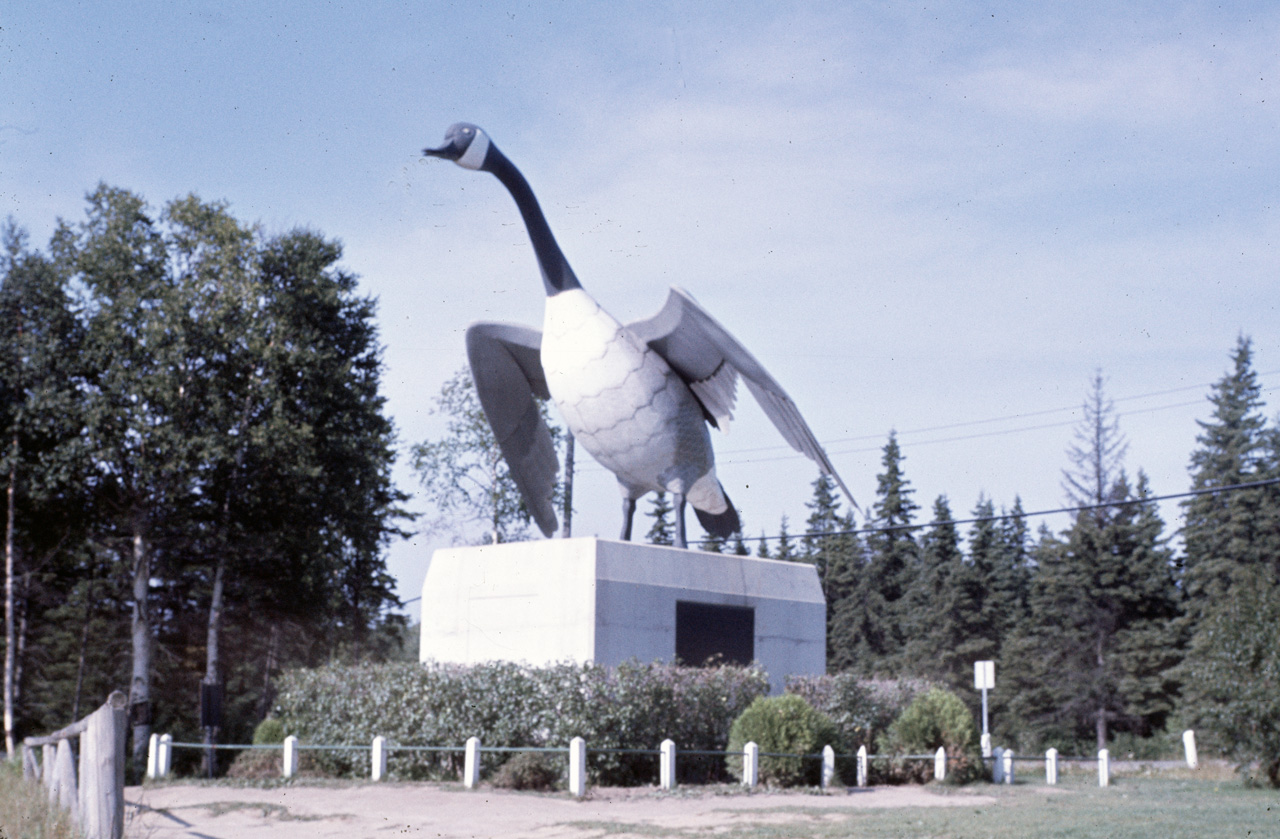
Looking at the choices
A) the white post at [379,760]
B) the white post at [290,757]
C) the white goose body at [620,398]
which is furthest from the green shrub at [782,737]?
the white post at [290,757]

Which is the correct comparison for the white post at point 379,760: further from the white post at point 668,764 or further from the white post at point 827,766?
the white post at point 827,766

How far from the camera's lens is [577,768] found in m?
13.6

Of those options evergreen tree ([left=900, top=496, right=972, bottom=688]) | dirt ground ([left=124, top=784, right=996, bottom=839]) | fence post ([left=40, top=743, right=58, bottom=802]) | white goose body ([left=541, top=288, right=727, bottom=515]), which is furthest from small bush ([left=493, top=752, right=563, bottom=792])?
evergreen tree ([left=900, top=496, right=972, bottom=688])

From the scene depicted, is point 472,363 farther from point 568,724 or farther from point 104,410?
point 104,410

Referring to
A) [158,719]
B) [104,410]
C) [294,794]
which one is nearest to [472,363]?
[294,794]

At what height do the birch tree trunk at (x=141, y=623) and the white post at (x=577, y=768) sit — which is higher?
the birch tree trunk at (x=141, y=623)

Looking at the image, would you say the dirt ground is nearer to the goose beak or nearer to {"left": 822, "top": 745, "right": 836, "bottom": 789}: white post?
{"left": 822, "top": 745, "right": 836, "bottom": 789}: white post

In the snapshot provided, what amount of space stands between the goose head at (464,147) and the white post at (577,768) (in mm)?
7629

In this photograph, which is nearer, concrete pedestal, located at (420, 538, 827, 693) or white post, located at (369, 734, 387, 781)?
white post, located at (369, 734, 387, 781)

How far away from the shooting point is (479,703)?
52.7 feet

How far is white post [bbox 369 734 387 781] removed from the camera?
15.7 m

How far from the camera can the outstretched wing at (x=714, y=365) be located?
15461 mm

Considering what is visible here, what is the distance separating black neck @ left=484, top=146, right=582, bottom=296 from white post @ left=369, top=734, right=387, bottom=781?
6.38m

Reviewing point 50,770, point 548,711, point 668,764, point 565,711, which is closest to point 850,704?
point 668,764
